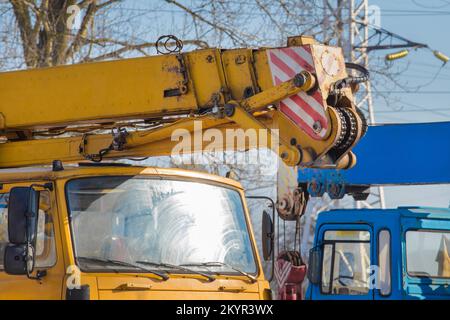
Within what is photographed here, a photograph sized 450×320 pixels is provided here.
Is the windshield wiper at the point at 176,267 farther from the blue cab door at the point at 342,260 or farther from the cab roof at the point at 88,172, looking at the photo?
the blue cab door at the point at 342,260

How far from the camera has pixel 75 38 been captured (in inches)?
688

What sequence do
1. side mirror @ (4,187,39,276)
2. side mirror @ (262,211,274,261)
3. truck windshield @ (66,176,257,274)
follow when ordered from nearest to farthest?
side mirror @ (4,187,39,276)
truck windshield @ (66,176,257,274)
side mirror @ (262,211,274,261)

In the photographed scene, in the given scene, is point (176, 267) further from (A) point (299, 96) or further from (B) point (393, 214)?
(B) point (393, 214)

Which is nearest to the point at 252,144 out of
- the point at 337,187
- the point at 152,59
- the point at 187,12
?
the point at 152,59

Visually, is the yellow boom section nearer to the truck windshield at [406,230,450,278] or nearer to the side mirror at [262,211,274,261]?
the side mirror at [262,211,274,261]

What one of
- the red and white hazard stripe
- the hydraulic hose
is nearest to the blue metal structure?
the hydraulic hose

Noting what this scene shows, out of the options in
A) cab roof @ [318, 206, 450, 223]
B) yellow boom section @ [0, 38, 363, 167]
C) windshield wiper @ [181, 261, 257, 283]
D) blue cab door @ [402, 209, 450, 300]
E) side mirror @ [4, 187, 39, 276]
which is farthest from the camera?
cab roof @ [318, 206, 450, 223]

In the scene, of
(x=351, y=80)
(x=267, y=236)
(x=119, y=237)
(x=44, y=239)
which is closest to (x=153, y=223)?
(x=119, y=237)

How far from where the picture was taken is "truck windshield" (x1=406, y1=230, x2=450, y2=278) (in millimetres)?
12273

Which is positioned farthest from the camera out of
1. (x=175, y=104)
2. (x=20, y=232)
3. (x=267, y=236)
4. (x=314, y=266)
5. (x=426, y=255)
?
(x=314, y=266)

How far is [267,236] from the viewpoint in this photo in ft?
28.2

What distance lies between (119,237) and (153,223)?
0.31 m

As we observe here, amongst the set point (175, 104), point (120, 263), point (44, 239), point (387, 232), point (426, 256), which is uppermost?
point (175, 104)

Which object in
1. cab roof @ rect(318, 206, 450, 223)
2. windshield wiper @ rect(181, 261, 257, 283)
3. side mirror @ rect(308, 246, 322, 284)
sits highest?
cab roof @ rect(318, 206, 450, 223)
